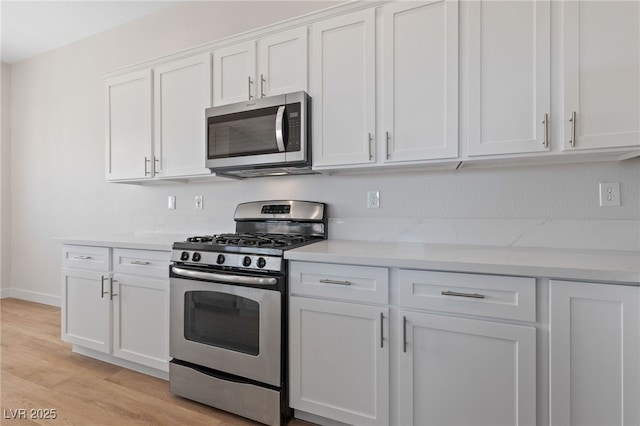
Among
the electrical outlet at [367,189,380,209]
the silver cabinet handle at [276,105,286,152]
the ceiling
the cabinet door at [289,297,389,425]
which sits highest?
the ceiling

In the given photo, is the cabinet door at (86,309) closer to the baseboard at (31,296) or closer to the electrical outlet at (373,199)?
the baseboard at (31,296)

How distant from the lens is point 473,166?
1856 mm

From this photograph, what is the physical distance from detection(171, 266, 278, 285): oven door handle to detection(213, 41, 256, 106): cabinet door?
3.82ft

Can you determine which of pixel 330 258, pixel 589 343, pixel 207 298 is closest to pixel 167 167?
pixel 207 298

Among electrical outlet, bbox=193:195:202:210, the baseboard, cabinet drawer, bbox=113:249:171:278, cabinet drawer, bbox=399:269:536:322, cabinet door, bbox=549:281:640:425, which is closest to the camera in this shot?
cabinet door, bbox=549:281:640:425

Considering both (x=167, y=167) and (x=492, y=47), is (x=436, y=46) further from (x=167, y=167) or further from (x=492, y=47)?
(x=167, y=167)

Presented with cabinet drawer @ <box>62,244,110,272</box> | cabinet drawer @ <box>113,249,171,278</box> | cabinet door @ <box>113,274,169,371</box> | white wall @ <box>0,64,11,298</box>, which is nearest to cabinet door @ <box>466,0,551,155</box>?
cabinet drawer @ <box>113,249,171,278</box>

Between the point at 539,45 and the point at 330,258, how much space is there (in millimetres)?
1391

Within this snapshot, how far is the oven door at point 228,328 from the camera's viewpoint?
165cm

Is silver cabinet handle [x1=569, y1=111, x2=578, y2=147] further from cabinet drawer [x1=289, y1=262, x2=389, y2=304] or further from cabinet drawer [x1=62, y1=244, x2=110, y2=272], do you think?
cabinet drawer [x1=62, y1=244, x2=110, y2=272]

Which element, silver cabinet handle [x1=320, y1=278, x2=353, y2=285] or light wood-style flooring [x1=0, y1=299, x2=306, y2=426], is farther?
light wood-style flooring [x1=0, y1=299, x2=306, y2=426]

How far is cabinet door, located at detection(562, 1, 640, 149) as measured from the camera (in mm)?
1364

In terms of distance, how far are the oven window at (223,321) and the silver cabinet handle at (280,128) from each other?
92 cm

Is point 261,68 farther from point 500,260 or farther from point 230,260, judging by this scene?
point 500,260
